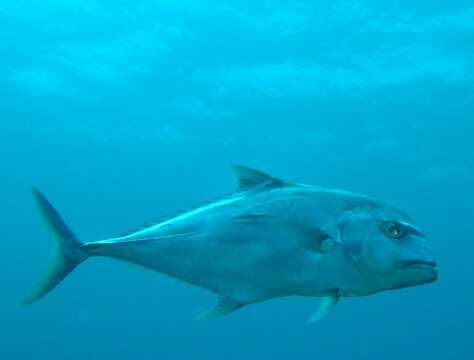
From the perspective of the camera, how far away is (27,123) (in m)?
33.4

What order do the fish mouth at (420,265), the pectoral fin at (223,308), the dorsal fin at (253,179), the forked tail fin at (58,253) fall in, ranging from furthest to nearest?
the forked tail fin at (58,253) → the dorsal fin at (253,179) → the pectoral fin at (223,308) → the fish mouth at (420,265)

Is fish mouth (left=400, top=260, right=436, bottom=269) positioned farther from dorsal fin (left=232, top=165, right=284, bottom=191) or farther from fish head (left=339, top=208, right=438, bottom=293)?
dorsal fin (left=232, top=165, right=284, bottom=191)

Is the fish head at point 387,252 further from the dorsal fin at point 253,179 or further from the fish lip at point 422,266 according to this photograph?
the dorsal fin at point 253,179

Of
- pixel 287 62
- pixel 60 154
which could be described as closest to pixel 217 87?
pixel 287 62

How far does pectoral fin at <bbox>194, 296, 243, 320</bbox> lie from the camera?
2662 mm

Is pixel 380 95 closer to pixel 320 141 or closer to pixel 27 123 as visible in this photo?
pixel 320 141

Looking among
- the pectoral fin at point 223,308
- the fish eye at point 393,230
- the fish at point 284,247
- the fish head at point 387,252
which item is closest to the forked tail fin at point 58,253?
the fish at point 284,247

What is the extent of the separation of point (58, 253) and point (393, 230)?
1738 mm

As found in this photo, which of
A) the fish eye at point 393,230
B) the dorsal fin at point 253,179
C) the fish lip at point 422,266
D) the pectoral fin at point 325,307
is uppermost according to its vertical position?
the dorsal fin at point 253,179

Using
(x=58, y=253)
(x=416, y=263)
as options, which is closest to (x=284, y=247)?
(x=416, y=263)

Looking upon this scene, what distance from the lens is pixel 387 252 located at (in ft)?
8.29

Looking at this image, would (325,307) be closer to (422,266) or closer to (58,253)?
(422,266)

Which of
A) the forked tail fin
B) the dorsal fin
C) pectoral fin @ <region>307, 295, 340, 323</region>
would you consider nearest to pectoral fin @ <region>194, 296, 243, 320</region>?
pectoral fin @ <region>307, 295, 340, 323</region>

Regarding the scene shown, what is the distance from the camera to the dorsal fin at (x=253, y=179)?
2850mm
